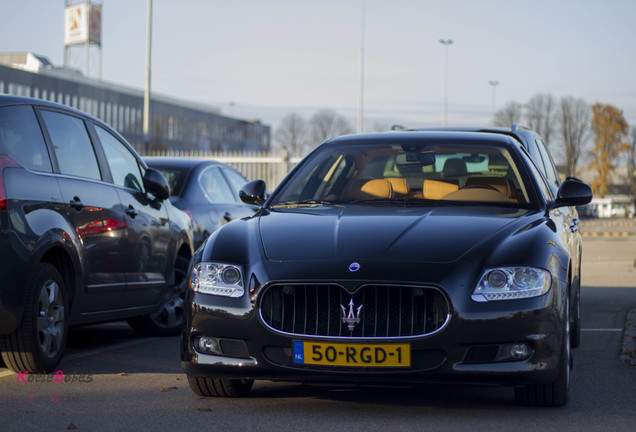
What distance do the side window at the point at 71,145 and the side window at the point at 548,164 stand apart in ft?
13.3

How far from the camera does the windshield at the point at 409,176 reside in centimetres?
623

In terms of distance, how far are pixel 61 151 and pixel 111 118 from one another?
279ft

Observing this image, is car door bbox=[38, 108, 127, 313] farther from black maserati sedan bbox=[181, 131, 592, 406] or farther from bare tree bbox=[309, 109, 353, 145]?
bare tree bbox=[309, 109, 353, 145]

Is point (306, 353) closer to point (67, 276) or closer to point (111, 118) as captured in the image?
point (67, 276)

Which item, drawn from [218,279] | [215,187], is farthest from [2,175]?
[215,187]

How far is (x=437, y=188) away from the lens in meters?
6.32

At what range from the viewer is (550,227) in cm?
565

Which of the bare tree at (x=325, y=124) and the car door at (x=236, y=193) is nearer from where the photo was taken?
the car door at (x=236, y=193)

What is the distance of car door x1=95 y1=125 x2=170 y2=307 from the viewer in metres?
7.71

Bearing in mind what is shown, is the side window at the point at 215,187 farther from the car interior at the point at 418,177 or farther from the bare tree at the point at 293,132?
the bare tree at the point at 293,132

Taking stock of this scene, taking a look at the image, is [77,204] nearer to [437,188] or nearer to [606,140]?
[437,188]

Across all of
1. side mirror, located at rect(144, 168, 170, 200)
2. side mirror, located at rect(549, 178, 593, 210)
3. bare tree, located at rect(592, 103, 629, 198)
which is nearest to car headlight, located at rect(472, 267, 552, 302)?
side mirror, located at rect(549, 178, 593, 210)

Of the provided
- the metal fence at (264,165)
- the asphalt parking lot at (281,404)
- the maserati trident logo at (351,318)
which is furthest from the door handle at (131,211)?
the metal fence at (264,165)

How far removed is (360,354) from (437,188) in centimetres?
183
